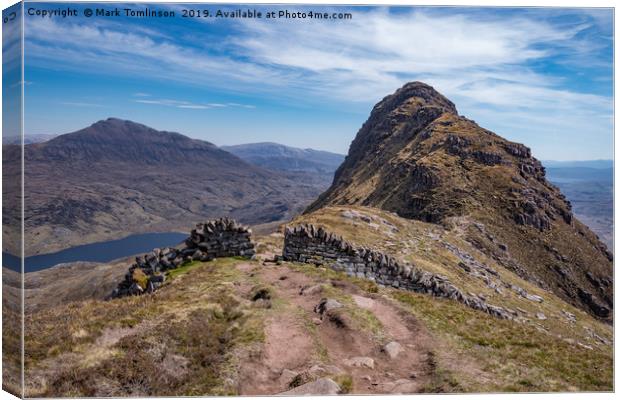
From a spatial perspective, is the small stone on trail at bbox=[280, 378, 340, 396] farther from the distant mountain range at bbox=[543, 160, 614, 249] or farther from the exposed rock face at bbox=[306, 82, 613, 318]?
the exposed rock face at bbox=[306, 82, 613, 318]

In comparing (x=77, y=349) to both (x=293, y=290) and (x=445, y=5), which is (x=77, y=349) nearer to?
(x=293, y=290)

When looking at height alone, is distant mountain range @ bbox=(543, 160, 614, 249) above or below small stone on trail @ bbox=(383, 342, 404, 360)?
above

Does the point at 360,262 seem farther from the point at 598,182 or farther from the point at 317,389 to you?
the point at 598,182

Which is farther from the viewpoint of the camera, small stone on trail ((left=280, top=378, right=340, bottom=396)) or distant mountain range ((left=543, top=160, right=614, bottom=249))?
A: distant mountain range ((left=543, top=160, right=614, bottom=249))

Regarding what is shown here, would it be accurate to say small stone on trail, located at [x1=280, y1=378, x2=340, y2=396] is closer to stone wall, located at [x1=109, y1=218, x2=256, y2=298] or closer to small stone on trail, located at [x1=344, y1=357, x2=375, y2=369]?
small stone on trail, located at [x1=344, y1=357, x2=375, y2=369]

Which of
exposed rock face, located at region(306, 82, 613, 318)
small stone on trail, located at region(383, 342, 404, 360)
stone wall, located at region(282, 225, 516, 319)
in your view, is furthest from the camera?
exposed rock face, located at region(306, 82, 613, 318)

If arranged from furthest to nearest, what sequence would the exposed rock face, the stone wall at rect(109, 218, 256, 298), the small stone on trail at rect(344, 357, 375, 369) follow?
the exposed rock face < the stone wall at rect(109, 218, 256, 298) < the small stone on trail at rect(344, 357, 375, 369)

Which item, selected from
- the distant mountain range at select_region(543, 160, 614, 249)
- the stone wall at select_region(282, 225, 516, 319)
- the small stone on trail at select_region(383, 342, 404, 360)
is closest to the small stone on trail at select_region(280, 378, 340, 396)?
the small stone on trail at select_region(383, 342, 404, 360)
